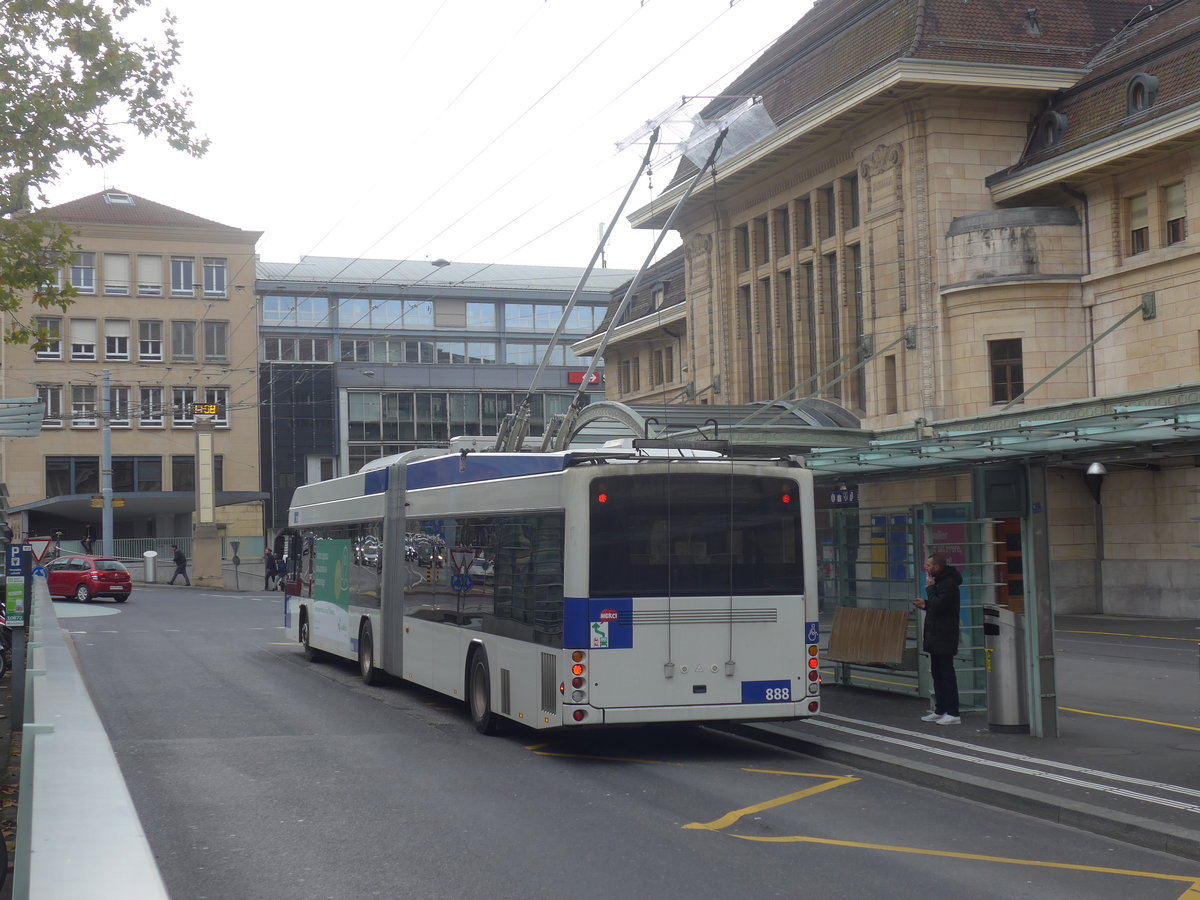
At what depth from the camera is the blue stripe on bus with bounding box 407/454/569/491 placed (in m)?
13.6

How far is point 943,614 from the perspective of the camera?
46.2ft

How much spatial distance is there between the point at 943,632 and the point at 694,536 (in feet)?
9.68

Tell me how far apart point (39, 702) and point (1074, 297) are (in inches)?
1177

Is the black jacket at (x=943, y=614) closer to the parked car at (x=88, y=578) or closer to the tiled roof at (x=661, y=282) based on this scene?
the parked car at (x=88, y=578)

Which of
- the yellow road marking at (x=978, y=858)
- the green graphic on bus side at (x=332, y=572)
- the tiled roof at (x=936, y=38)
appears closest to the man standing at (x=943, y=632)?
the yellow road marking at (x=978, y=858)

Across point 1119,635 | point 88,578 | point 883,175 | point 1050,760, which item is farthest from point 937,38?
point 88,578

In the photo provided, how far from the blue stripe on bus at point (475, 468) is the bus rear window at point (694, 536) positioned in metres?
0.81

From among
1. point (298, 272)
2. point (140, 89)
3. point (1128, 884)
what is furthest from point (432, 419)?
point (1128, 884)

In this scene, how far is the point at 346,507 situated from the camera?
2156 centimetres

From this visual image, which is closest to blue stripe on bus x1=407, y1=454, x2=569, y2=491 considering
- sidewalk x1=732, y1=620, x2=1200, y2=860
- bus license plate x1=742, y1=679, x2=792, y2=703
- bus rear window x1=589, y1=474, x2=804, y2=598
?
bus rear window x1=589, y1=474, x2=804, y2=598

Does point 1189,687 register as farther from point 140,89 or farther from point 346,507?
point 140,89

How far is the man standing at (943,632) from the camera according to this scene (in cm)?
1405

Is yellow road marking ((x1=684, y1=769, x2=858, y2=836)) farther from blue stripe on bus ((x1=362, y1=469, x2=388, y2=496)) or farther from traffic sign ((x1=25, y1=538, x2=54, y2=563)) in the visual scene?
traffic sign ((x1=25, y1=538, x2=54, y2=563))

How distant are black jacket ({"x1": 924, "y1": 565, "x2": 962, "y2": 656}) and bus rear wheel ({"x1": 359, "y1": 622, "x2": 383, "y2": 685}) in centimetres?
837
